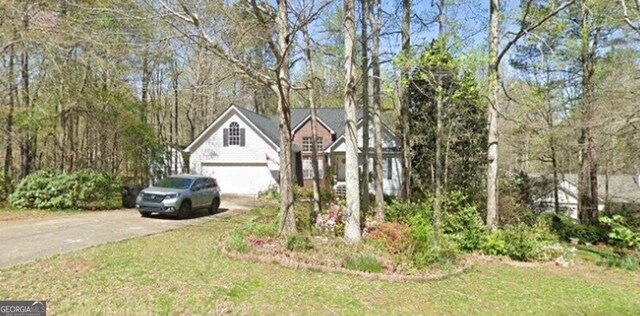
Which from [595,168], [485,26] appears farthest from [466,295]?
[595,168]

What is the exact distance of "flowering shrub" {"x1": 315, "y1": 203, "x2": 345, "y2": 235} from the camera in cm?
1045

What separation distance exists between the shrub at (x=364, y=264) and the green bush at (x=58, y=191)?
12909 millimetres

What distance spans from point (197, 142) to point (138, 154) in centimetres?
663

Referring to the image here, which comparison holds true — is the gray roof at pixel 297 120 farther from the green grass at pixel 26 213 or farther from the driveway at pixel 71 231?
the green grass at pixel 26 213

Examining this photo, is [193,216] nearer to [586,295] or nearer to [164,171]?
[164,171]

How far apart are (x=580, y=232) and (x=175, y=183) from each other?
14694mm

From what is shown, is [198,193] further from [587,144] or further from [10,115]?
[587,144]

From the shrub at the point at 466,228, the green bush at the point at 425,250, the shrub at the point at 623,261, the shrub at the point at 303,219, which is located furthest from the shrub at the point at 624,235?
the shrub at the point at 303,219

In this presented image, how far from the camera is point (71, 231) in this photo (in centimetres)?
1068

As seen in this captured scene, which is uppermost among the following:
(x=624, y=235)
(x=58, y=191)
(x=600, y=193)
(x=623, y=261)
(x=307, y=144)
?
(x=307, y=144)

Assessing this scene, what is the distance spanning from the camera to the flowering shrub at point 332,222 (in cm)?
1045

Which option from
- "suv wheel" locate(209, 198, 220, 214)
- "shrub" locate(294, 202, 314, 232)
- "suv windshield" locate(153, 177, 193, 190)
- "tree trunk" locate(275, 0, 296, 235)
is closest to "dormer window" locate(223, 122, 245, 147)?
"suv wheel" locate(209, 198, 220, 214)

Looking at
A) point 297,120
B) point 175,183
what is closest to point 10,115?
point 175,183

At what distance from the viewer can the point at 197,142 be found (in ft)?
85.7
